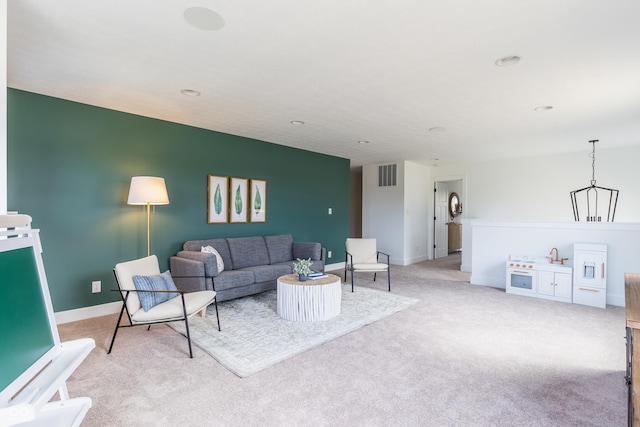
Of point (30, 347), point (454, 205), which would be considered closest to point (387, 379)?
point (30, 347)

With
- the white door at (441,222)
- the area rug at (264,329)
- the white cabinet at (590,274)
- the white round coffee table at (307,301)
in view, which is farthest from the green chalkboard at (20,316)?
the white door at (441,222)

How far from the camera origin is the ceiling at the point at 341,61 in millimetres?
2016

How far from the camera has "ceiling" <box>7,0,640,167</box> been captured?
2.02 m

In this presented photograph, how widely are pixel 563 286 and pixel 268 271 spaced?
4.03 meters

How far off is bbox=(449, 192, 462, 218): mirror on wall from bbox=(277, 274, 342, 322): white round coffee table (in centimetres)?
724

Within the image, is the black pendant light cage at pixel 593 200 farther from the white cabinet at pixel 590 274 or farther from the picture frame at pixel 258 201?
the picture frame at pixel 258 201

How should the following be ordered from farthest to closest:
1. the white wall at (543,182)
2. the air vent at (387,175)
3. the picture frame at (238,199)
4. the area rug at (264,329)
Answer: the air vent at (387,175) → the white wall at (543,182) → the picture frame at (238,199) → the area rug at (264,329)

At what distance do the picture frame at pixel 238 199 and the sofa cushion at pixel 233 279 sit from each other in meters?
1.14

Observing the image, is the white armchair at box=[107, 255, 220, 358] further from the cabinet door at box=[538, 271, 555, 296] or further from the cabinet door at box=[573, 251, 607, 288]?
the cabinet door at box=[573, 251, 607, 288]

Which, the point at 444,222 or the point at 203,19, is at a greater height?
the point at 203,19

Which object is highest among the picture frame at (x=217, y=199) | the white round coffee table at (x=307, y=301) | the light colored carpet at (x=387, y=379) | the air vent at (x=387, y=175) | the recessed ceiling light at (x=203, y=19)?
the recessed ceiling light at (x=203, y=19)

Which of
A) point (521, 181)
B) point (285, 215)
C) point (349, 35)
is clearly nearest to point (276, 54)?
point (349, 35)

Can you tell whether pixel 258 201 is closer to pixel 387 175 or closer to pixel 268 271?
pixel 268 271

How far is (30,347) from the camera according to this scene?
1146 millimetres
